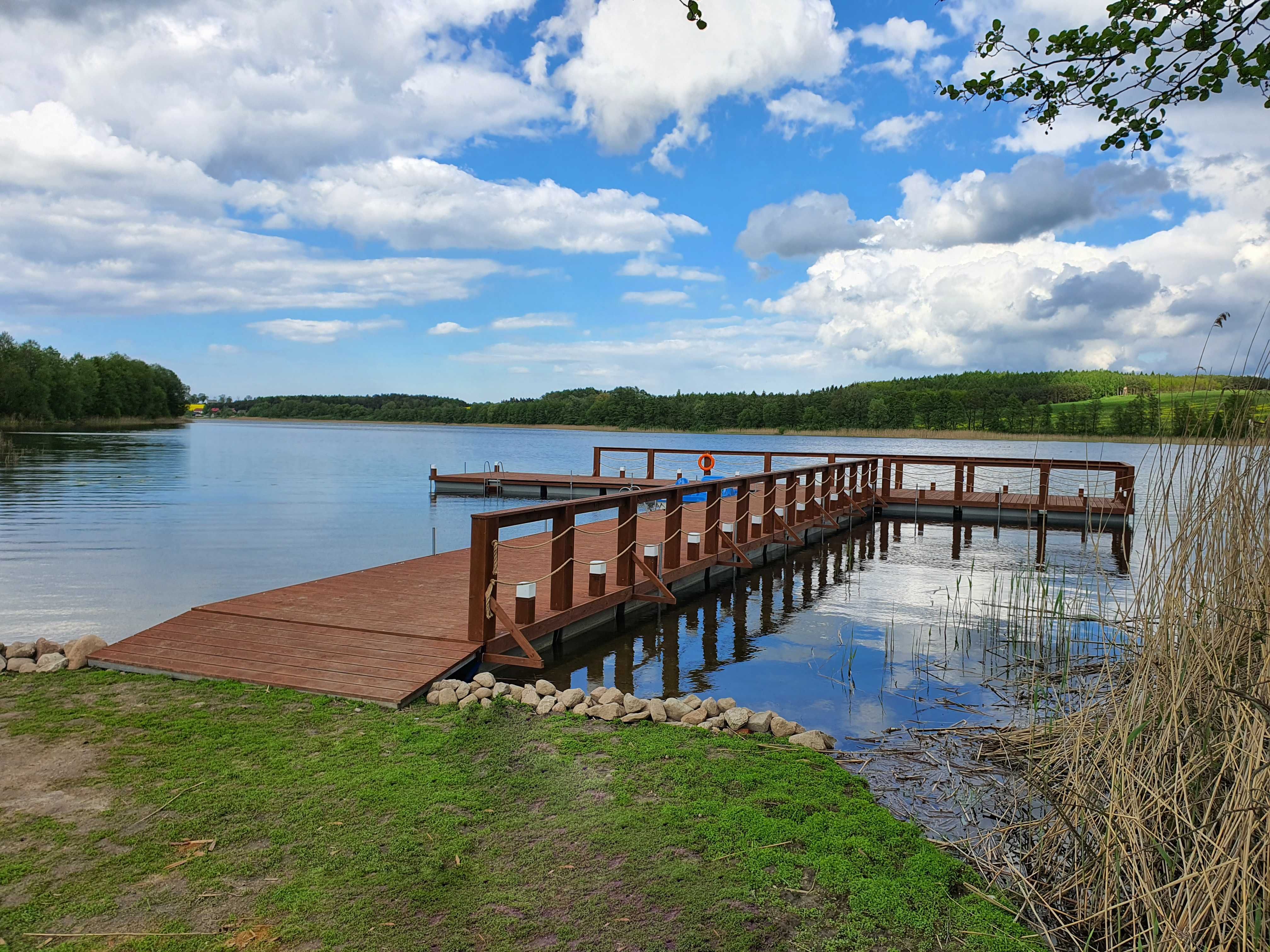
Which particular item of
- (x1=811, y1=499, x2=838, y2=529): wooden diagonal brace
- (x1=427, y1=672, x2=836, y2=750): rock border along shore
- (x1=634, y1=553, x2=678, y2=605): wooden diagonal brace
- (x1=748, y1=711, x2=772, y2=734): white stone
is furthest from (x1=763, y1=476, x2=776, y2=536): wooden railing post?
(x1=748, y1=711, x2=772, y2=734): white stone

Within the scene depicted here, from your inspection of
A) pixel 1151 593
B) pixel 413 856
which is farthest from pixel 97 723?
pixel 1151 593

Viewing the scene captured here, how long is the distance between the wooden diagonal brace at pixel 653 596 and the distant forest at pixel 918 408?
3.40 metres

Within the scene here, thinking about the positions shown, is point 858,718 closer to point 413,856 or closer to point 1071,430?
point 1071,430

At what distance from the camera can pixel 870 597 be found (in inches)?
420

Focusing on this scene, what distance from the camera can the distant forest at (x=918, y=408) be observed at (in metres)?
3.50

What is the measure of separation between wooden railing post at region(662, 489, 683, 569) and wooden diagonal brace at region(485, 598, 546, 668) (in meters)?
3.71

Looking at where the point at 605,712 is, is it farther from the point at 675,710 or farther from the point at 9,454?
the point at 9,454

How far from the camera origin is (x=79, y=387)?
68.1 metres

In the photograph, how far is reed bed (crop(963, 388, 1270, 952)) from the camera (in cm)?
255

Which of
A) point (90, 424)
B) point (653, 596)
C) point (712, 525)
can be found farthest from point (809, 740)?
point (90, 424)

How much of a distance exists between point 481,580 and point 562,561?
4.02ft

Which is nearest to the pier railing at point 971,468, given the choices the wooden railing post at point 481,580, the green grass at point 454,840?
the wooden railing post at point 481,580

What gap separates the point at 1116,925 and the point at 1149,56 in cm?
481

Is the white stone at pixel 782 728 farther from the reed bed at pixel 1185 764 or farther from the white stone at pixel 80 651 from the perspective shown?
the white stone at pixel 80 651
